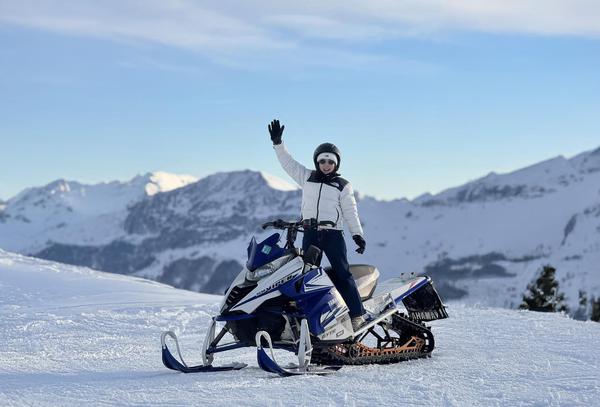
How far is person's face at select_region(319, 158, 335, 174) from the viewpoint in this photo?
9.12 m

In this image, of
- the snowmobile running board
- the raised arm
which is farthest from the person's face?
the snowmobile running board

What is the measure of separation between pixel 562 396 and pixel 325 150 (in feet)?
12.4

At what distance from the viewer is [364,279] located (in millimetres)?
9477

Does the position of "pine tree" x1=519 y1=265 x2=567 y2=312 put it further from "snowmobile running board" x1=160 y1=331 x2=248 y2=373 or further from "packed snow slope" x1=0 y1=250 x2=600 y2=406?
"snowmobile running board" x1=160 y1=331 x2=248 y2=373

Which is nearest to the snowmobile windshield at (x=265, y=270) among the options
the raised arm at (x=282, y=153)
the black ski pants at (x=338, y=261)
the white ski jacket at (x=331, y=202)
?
the black ski pants at (x=338, y=261)

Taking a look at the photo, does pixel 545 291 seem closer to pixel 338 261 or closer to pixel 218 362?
pixel 218 362

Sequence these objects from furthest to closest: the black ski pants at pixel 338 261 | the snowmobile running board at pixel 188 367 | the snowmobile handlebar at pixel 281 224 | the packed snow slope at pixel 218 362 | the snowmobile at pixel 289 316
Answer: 1. the black ski pants at pixel 338 261
2. the snowmobile running board at pixel 188 367
3. the snowmobile handlebar at pixel 281 224
4. the snowmobile at pixel 289 316
5. the packed snow slope at pixel 218 362

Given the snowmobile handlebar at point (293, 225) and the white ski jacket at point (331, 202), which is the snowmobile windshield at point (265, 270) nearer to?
the snowmobile handlebar at point (293, 225)

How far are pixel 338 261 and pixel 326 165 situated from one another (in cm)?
114

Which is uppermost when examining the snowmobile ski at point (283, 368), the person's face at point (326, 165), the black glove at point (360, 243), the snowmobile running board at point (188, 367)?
the person's face at point (326, 165)

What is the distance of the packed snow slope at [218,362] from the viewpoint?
6.99 meters

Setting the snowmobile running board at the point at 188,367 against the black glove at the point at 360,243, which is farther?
the black glove at the point at 360,243

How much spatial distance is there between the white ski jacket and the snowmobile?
0.47m

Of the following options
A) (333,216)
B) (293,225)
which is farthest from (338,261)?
(293,225)
